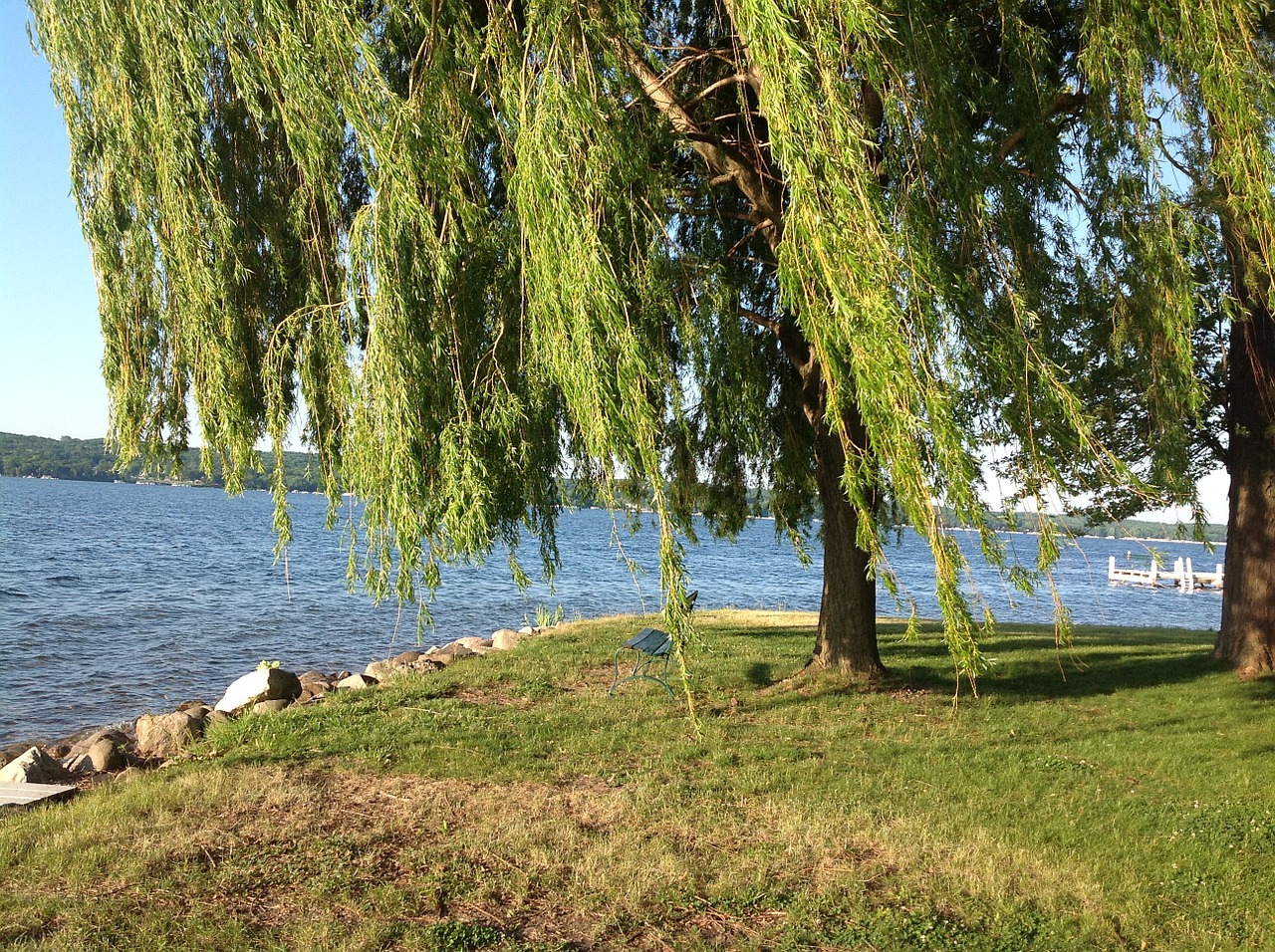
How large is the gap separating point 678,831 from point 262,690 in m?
6.30

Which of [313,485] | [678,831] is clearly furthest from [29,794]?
[678,831]

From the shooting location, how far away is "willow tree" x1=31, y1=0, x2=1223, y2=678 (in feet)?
14.9

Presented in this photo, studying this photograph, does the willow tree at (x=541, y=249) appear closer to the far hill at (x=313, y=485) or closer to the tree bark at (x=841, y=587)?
the far hill at (x=313, y=485)

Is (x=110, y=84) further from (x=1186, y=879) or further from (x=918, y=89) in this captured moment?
(x=1186, y=879)

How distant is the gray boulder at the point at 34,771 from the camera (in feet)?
23.4

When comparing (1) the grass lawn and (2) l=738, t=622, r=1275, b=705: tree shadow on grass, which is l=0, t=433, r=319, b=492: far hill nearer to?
(1) the grass lawn

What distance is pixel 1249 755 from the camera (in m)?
7.11

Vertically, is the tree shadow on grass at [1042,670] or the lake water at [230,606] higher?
the tree shadow on grass at [1042,670]

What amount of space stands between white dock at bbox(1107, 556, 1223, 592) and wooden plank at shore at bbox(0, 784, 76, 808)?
129 feet

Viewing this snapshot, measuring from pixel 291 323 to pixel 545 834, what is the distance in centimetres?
364

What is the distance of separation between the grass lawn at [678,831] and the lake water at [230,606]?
4.39 feet

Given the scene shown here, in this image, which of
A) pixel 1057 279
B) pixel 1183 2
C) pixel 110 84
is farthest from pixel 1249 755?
pixel 110 84

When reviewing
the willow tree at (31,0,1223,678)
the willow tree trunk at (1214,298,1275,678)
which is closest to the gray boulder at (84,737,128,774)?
the willow tree at (31,0,1223,678)

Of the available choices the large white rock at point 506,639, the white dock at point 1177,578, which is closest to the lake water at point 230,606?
the white dock at point 1177,578
